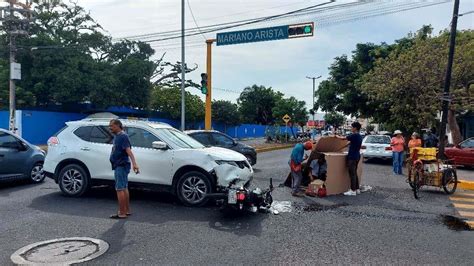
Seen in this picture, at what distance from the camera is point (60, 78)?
2712 cm

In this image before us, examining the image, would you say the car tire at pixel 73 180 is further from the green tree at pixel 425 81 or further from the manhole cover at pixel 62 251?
the green tree at pixel 425 81

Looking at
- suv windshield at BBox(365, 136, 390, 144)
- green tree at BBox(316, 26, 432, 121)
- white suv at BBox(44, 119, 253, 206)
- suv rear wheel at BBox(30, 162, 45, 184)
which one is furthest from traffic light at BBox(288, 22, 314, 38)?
green tree at BBox(316, 26, 432, 121)

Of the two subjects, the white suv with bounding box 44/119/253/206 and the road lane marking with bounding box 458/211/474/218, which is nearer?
the white suv with bounding box 44/119/253/206

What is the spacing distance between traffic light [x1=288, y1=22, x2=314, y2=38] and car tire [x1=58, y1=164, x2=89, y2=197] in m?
8.97

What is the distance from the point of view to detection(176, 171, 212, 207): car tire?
827cm

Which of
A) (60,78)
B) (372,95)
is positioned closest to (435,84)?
(372,95)

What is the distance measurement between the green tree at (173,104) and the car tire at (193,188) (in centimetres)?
3153

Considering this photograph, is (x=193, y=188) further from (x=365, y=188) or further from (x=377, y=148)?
(x=377, y=148)

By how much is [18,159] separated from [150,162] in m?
4.48

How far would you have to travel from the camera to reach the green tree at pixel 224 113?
46.3 metres

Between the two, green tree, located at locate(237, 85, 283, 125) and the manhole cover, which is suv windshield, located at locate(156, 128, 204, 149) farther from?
green tree, located at locate(237, 85, 283, 125)

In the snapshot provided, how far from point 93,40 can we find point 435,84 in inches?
936

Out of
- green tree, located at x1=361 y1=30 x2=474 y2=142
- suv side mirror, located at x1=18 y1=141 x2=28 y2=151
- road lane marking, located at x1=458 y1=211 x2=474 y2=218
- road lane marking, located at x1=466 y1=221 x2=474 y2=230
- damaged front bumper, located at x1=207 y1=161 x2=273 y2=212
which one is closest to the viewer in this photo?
damaged front bumper, located at x1=207 y1=161 x2=273 y2=212

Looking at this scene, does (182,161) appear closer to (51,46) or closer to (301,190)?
(301,190)
